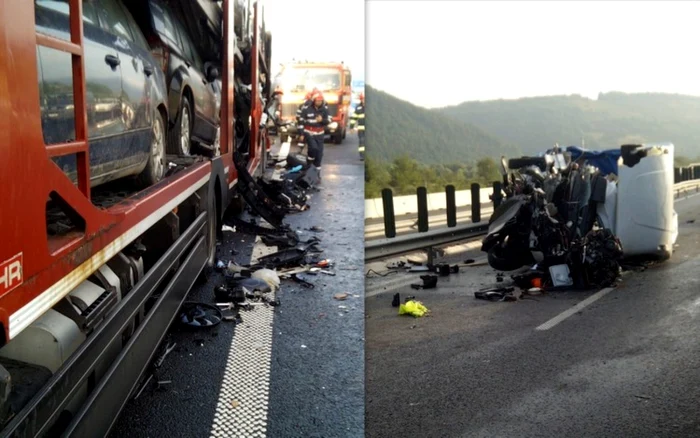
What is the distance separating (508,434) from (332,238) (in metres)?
5.02

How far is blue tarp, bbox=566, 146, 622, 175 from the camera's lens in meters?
2.19

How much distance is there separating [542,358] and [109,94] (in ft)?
7.03

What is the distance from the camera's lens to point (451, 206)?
2316mm

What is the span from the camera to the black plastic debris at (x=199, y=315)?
14.7ft

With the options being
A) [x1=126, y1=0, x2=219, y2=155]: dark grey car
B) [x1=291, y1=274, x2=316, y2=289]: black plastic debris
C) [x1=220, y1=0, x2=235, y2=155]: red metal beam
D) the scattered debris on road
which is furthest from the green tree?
[x1=220, y1=0, x2=235, y2=155]: red metal beam

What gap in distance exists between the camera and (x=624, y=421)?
2.20 m

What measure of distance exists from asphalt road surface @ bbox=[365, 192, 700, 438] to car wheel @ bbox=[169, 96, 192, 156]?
3.79 metres

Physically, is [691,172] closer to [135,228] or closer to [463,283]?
[463,283]

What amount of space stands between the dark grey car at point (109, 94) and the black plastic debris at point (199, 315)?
28.6 inches

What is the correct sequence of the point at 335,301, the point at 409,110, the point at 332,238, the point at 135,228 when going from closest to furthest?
the point at 409,110 < the point at 135,228 < the point at 335,301 < the point at 332,238

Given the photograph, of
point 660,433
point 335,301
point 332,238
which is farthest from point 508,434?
point 332,238

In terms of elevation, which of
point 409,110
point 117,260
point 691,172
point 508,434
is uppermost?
point 409,110

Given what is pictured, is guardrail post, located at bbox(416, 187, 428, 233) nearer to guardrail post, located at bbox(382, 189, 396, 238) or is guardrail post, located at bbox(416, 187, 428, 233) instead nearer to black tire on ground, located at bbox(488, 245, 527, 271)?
guardrail post, located at bbox(382, 189, 396, 238)

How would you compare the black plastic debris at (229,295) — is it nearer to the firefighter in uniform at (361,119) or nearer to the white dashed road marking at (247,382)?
the white dashed road marking at (247,382)
